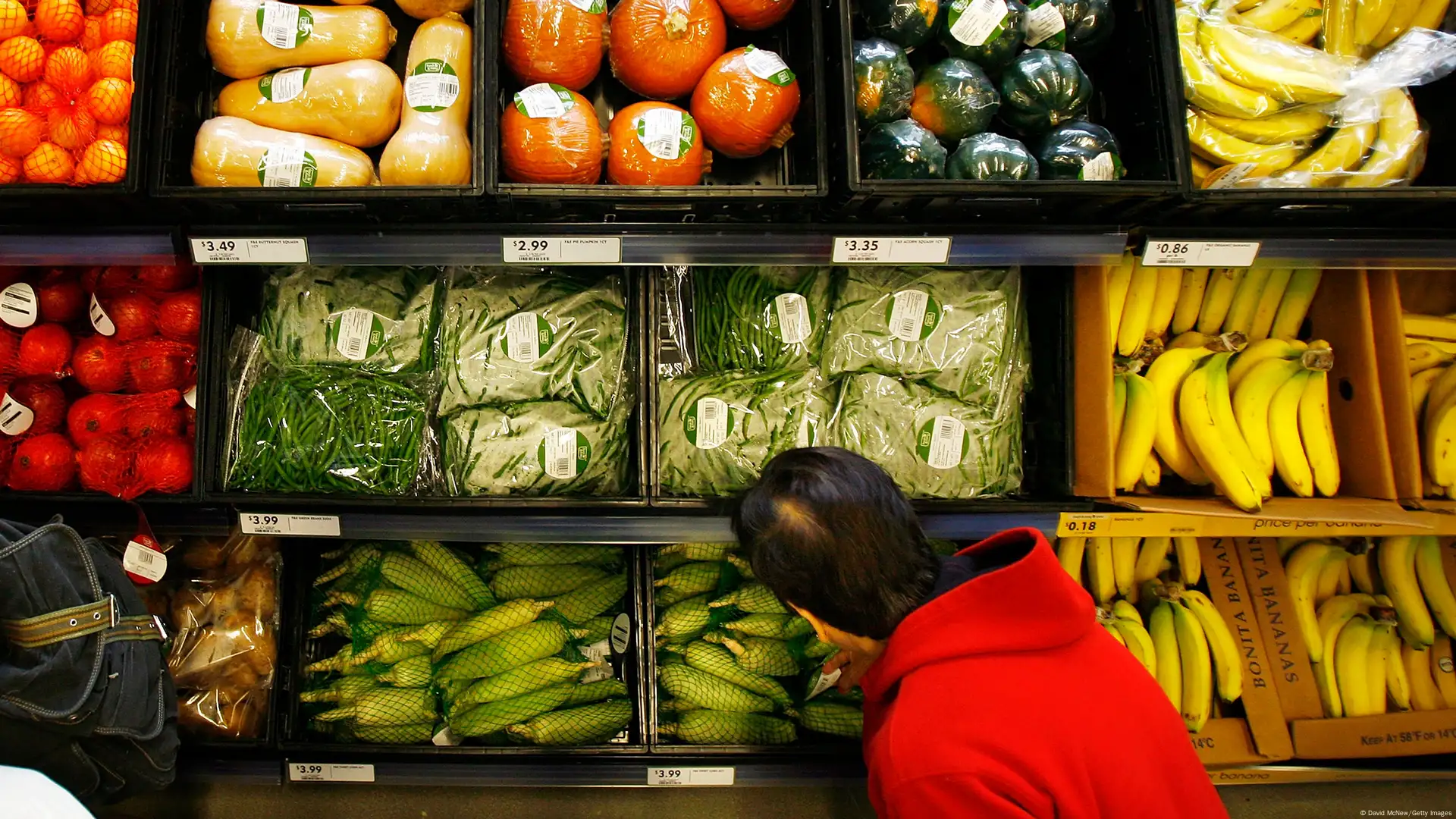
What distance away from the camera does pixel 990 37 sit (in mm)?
1566

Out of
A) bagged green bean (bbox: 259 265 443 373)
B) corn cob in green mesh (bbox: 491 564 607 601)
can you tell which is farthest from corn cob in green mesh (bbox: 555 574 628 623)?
bagged green bean (bbox: 259 265 443 373)

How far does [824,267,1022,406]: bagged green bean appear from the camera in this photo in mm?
1715

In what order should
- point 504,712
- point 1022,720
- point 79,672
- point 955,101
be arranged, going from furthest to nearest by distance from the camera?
point 504,712 → point 955,101 → point 79,672 → point 1022,720

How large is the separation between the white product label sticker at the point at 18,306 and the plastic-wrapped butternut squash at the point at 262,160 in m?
0.52

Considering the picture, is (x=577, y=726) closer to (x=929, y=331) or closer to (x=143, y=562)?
(x=143, y=562)

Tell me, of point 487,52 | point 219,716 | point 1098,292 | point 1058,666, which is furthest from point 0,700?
point 1098,292

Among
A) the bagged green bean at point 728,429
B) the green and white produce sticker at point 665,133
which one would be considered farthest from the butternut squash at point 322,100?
the bagged green bean at point 728,429

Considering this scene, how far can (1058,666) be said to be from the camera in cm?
109

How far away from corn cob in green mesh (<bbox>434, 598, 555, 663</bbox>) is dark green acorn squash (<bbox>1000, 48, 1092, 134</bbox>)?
4.90 ft

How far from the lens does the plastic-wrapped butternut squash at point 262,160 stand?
1392mm

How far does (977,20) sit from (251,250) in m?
1.47

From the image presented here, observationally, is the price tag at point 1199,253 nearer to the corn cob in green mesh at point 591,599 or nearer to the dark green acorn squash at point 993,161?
the dark green acorn squash at point 993,161

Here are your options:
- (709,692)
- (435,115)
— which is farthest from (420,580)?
(435,115)

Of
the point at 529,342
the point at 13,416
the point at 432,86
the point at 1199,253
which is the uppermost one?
the point at 432,86
